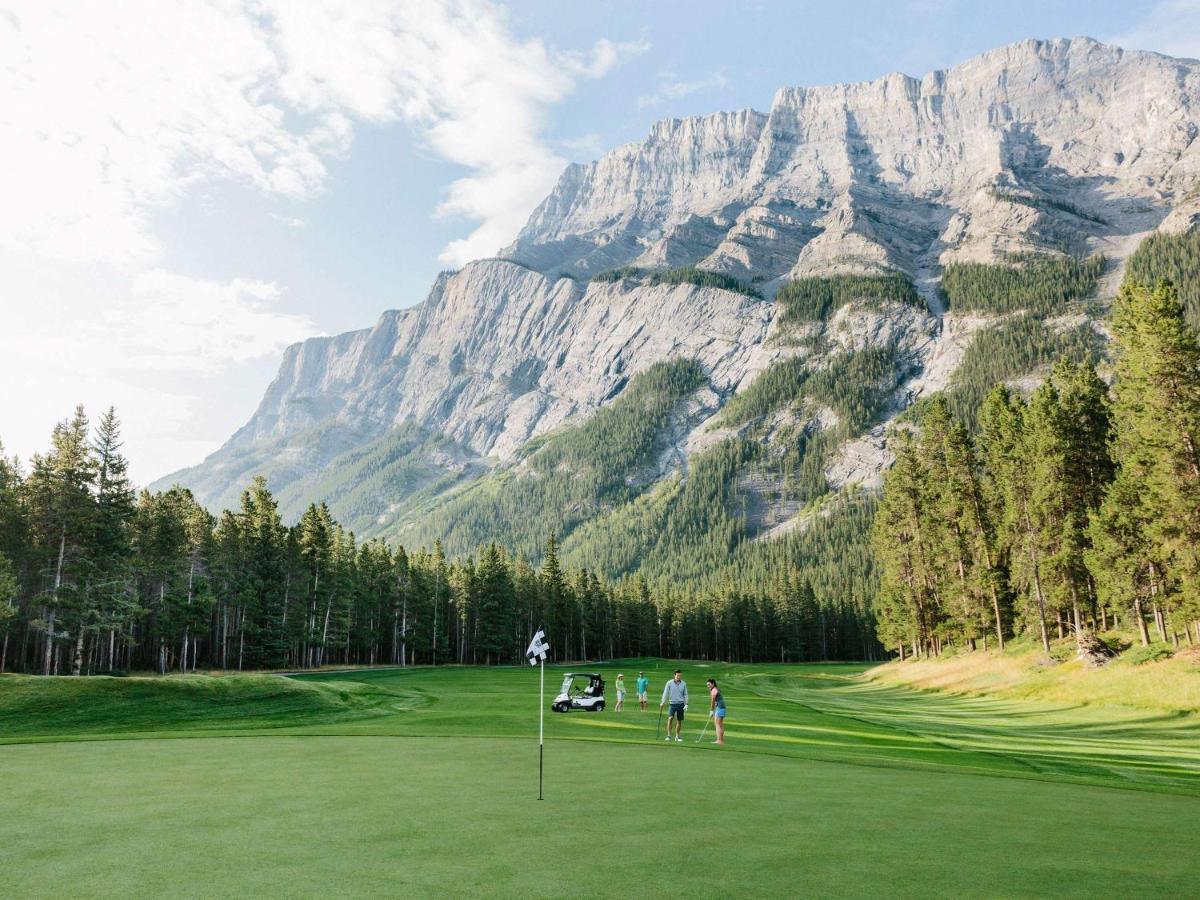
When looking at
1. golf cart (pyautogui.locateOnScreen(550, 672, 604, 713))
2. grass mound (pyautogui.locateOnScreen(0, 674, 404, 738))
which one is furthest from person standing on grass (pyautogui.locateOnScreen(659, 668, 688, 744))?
grass mound (pyautogui.locateOnScreen(0, 674, 404, 738))

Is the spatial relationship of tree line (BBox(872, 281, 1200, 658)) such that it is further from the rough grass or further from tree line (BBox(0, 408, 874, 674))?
tree line (BBox(0, 408, 874, 674))

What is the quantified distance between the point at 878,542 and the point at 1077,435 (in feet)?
103

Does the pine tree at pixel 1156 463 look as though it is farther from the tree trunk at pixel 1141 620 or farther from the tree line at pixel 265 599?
the tree line at pixel 265 599

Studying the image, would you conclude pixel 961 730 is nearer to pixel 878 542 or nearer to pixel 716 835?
pixel 716 835

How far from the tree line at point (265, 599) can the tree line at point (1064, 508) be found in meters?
61.3

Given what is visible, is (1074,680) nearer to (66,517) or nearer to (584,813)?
(584,813)

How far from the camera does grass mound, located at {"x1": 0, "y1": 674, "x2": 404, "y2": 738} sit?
26.9 metres

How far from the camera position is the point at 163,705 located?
30594 millimetres

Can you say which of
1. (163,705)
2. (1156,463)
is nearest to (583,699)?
(163,705)

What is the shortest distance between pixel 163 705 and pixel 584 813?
27.9 metres

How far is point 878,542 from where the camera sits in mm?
78125

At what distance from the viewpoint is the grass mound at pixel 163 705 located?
88.2 feet

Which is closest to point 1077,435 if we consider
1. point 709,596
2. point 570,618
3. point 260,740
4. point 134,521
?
point 260,740

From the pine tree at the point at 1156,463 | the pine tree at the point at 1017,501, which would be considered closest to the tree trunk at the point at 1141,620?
the pine tree at the point at 1156,463
